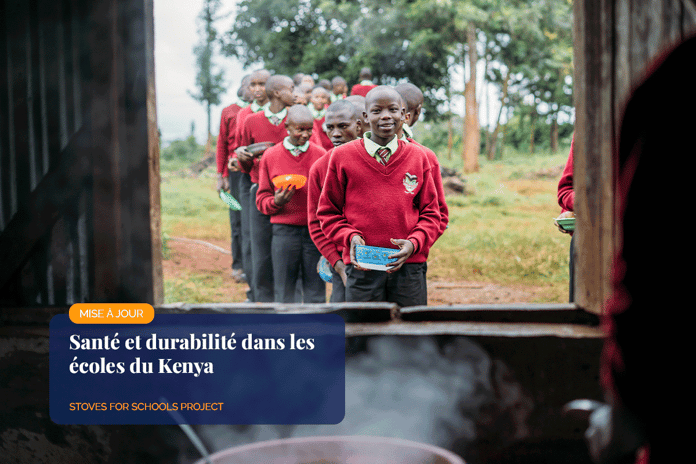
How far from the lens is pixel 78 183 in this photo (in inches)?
98.9

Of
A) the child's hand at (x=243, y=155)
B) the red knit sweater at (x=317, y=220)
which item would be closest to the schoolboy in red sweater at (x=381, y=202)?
the red knit sweater at (x=317, y=220)

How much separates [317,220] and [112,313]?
123 centimetres

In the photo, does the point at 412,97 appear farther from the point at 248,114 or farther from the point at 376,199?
the point at 248,114

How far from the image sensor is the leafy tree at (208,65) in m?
25.7

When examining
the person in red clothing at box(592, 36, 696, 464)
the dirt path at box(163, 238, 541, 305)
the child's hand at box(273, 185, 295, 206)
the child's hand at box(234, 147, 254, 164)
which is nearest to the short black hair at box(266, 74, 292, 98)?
the child's hand at box(234, 147, 254, 164)

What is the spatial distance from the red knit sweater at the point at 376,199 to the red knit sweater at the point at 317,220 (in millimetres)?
143

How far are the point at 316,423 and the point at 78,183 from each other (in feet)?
4.74

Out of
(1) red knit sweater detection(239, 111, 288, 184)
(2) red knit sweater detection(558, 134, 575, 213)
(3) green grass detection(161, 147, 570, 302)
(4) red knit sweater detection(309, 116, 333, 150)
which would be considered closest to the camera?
(2) red knit sweater detection(558, 134, 575, 213)

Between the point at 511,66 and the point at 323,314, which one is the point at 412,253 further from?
the point at 511,66

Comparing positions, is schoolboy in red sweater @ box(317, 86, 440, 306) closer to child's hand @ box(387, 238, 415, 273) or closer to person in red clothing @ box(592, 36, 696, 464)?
child's hand @ box(387, 238, 415, 273)

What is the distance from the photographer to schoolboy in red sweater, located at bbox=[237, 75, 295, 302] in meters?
4.84

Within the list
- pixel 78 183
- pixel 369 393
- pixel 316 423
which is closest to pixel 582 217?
pixel 369 393

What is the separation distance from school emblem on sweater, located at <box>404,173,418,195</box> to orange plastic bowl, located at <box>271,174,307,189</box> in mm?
1298

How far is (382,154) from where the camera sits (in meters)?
2.98
